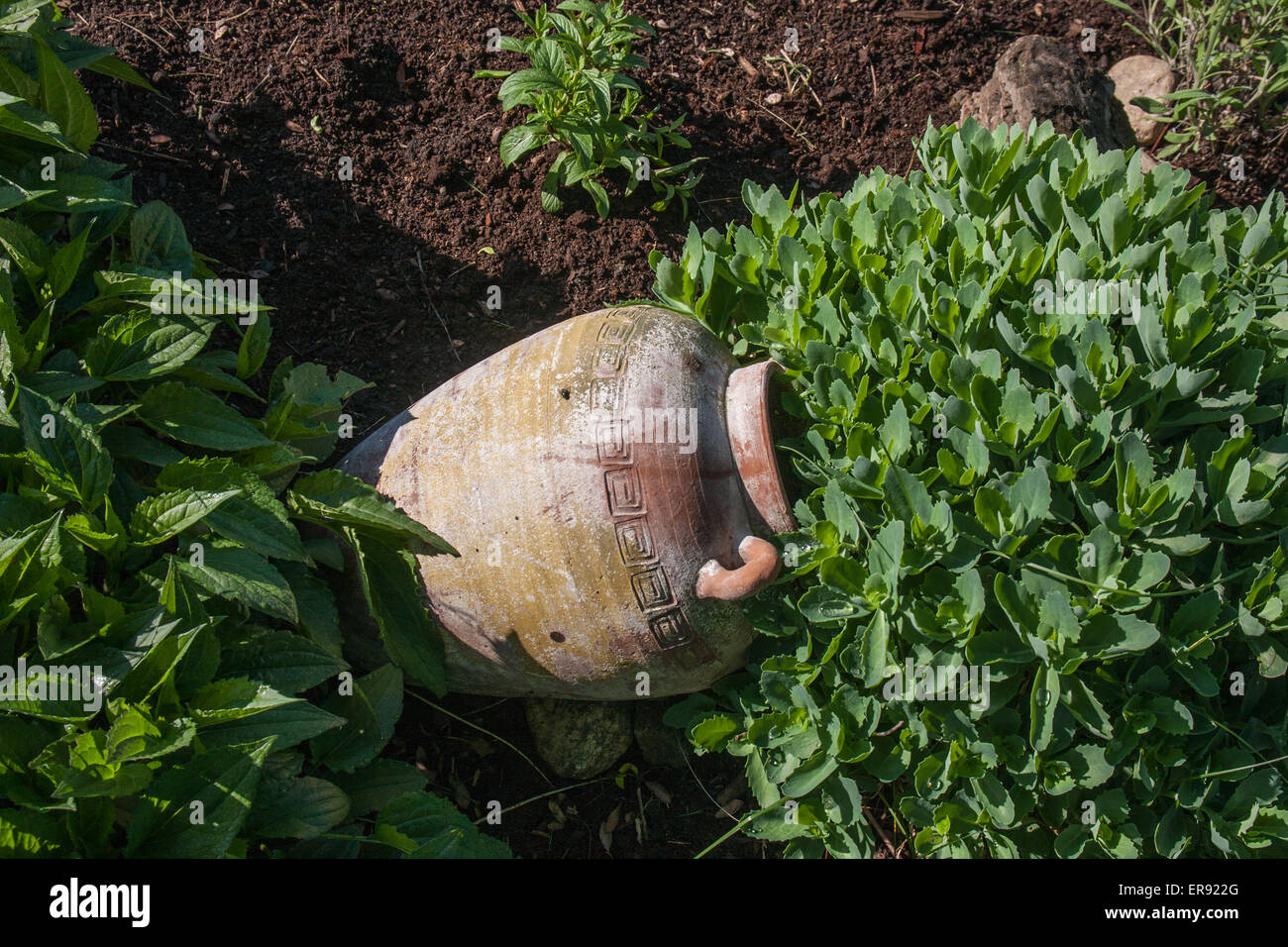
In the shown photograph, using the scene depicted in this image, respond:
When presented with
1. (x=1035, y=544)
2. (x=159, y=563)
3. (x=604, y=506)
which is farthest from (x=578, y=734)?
(x=1035, y=544)

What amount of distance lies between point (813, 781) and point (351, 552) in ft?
4.50

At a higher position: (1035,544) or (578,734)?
(1035,544)

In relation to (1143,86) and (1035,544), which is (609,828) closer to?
(1035,544)

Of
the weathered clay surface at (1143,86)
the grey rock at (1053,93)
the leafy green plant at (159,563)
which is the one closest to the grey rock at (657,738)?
the leafy green plant at (159,563)

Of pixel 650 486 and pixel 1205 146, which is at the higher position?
pixel 1205 146

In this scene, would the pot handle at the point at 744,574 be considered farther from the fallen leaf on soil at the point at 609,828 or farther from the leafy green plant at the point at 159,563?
the fallen leaf on soil at the point at 609,828

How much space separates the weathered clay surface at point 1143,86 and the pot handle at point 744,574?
10.5ft

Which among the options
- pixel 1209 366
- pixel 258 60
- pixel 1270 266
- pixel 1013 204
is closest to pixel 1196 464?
pixel 1209 366

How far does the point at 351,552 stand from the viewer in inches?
107

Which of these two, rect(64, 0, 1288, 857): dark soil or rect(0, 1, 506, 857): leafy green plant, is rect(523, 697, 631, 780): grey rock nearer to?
rect(64, 0, 1288, 857): dark soil

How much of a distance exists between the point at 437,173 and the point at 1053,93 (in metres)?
2.28

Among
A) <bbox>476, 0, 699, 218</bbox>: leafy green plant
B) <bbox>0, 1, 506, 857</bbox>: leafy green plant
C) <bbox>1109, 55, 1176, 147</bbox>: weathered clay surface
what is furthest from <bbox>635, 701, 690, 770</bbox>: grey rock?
<bbox>1109, 55, 1176, 147</bbox>: weathered clay surface

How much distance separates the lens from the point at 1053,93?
11.8ft
